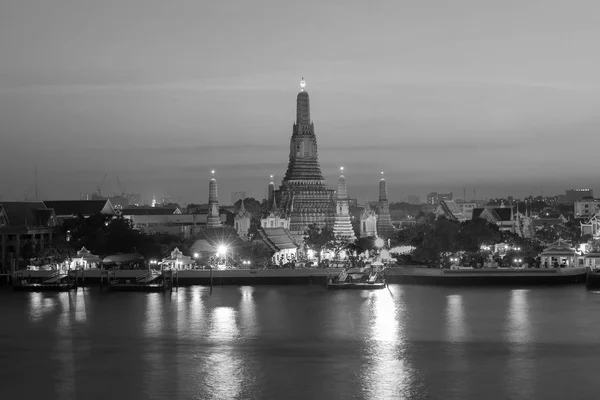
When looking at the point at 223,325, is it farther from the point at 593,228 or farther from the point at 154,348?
the point at 593,228

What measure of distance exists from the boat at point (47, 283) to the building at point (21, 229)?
134 inches

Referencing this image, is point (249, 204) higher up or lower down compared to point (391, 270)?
higher up

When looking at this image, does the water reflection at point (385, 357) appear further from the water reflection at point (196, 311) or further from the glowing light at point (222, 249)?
the glowing light at point (222, 249)

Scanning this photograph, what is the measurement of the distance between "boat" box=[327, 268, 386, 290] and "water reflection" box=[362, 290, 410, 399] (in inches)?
289

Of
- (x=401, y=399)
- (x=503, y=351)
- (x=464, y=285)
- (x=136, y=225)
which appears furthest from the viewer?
(x=136, y=225)

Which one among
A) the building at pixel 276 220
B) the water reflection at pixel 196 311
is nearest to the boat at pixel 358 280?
the water reflection at pixel 196 311

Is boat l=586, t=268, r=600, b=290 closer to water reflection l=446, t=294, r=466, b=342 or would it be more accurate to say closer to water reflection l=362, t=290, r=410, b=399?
water reflection l=446, t=294, r=466, b=342

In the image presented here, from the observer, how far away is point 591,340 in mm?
26875

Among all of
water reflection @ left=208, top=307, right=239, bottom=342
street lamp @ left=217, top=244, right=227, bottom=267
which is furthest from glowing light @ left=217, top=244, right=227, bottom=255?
water reflection @ left=208, top=307, right=239, bottom=342

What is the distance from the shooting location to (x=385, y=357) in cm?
2455

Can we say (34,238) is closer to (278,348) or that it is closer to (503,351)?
(278,348)

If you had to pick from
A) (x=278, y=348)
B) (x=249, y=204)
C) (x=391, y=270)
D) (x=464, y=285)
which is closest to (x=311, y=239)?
(x=391, y=270)

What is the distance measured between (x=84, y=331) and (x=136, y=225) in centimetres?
5074

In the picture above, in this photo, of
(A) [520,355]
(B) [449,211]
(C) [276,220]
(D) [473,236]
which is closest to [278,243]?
(C) [276,220]
